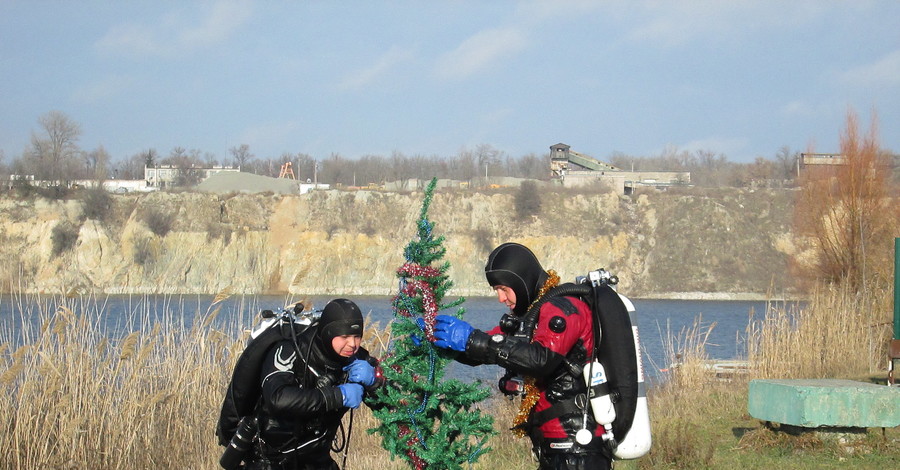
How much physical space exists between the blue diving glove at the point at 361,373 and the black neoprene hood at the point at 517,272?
2.61ft

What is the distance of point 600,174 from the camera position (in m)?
78.8

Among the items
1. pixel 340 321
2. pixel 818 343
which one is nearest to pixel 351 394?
pixel 340 321

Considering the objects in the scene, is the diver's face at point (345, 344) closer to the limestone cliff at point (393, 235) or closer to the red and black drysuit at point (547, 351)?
the red and black drysuit at point (547, 351)

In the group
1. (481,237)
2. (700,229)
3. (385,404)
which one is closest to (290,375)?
(385,404)

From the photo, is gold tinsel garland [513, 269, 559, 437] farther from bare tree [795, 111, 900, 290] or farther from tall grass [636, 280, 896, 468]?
bare tree [795, 111, 900, 290]

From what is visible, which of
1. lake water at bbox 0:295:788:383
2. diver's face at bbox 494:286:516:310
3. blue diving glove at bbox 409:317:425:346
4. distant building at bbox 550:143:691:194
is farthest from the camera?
distant building at bbox 550:143:691:194

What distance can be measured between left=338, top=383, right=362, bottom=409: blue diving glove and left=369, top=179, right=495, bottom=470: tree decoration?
0.13 metres

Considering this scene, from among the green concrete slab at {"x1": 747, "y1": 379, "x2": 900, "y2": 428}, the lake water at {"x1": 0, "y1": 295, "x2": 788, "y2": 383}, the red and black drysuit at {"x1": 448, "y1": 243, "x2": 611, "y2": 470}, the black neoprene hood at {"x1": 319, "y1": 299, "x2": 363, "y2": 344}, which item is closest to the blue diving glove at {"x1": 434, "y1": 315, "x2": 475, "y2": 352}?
the red and black drysuit at {"x1": 448, "y1": 243, "x2": 611, "y2": 470}

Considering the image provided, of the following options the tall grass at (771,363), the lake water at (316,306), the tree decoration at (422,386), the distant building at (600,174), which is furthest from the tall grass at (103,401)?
the distant building at (600,174)

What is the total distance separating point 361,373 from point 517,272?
3.18 feet

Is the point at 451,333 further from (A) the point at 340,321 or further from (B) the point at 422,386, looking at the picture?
(A) the point at 340,321

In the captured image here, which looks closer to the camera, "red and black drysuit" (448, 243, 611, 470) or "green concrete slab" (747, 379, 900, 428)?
"red and black drysuit" (448, 243, 611, 470)

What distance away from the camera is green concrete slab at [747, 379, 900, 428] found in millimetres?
8312

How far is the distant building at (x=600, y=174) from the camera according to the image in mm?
73875
